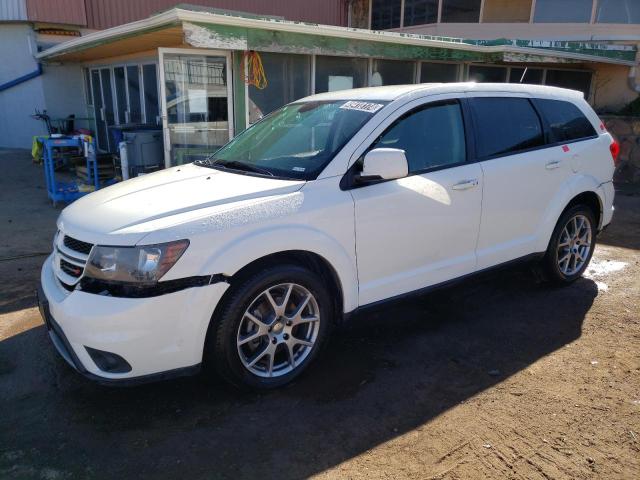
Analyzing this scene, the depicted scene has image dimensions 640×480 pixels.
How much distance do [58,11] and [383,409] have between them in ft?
49.2

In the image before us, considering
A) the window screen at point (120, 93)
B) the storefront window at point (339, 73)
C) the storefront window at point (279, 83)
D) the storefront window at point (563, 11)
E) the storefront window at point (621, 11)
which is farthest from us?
the storefront window at point (563, 11)

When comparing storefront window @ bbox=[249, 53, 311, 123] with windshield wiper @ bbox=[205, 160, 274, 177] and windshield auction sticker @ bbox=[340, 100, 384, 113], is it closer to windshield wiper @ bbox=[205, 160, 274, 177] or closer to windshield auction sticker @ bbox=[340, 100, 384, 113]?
windshield wiper @ bbox=[205, 160, 274, 177]

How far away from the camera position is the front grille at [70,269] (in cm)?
290

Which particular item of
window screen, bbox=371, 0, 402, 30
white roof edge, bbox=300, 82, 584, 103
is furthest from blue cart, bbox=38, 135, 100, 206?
window screen, bbox=371, 0, 402, 30

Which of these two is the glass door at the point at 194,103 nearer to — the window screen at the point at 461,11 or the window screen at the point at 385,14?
the window screen at the point at 461,11

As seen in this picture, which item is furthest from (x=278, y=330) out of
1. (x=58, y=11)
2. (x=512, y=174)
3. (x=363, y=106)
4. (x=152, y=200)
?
(x=58, y=11)

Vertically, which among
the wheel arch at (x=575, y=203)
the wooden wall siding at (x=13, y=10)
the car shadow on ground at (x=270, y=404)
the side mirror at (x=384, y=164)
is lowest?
the car shadow on ground at (x=270, y=404)

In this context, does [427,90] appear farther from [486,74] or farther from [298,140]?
[486,74]

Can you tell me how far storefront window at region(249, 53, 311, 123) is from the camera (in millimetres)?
8750

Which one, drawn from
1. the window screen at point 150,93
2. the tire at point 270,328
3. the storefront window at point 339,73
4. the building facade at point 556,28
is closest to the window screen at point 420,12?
the building facade at point 556,28

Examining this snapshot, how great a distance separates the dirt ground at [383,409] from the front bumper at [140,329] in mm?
375

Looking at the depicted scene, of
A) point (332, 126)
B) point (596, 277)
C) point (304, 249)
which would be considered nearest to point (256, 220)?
point (304, 249)

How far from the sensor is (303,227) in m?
3.04

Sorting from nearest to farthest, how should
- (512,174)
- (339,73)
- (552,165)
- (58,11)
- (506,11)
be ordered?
(512,174)
(552,165)
(339,73)
(58,11)
(506,11)
